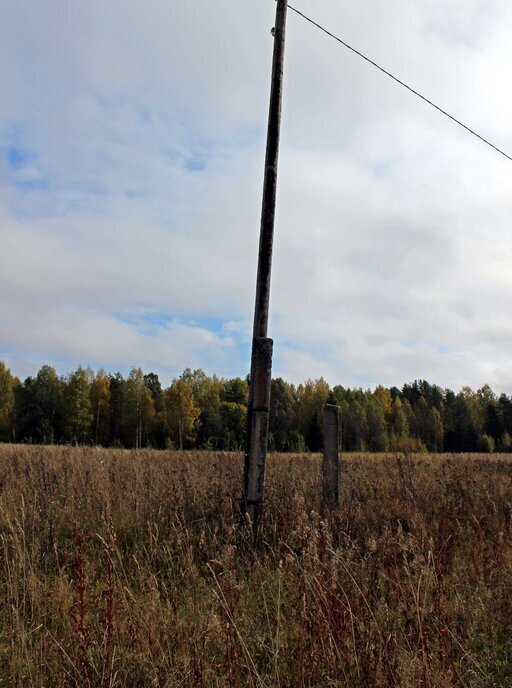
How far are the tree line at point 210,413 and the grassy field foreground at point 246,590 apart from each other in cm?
3620

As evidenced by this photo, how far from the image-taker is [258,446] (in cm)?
538

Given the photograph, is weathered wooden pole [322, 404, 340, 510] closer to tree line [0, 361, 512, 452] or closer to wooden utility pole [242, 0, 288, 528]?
wooden utility pole [242, 0, 288, 528]

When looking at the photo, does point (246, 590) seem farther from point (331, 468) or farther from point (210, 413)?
point (210, 413)

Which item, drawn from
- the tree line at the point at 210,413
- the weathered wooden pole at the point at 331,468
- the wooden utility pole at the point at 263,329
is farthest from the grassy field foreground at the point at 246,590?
the tree line at the point at 210,413

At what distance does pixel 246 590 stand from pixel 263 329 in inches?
102

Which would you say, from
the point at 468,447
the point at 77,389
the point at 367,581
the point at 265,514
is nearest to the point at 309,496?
the point at 265,514

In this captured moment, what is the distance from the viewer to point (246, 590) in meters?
3.92

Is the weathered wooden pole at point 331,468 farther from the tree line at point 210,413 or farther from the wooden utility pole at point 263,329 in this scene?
the tree line at point 210,413

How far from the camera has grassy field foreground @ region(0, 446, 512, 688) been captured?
2.46 meters

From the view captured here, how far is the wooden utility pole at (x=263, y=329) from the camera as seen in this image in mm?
5332

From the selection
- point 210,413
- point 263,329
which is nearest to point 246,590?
point 263,329

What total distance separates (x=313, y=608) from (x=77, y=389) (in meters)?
56.9

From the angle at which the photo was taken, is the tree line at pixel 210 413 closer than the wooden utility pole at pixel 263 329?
No

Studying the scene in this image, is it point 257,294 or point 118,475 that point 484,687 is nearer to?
point 257,294
